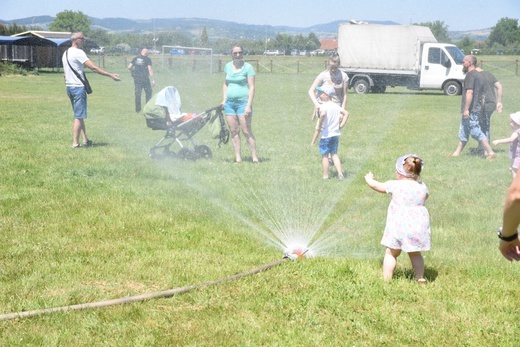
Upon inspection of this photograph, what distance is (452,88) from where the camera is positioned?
32.2m

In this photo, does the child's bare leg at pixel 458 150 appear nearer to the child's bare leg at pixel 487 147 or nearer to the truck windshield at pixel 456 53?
the child's bare leg at pixel 487 147

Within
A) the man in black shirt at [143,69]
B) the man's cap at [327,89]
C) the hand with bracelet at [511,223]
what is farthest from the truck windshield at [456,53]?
the hand with bracelet at [511,223]

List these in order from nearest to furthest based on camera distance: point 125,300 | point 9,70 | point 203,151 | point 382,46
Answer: point 125,300 → point 203,151 → point 382,46 → point 9,70

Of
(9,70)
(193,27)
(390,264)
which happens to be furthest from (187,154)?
(9,70)

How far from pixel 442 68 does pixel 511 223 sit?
101 feet

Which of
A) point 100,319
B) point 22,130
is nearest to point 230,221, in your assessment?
point 100,319

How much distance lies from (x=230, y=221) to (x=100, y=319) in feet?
9.96

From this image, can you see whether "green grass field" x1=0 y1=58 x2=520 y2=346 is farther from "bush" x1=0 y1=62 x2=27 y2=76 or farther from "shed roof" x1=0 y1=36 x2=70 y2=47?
"shed roof" x1=0 y1=36 x2=70 y2=47

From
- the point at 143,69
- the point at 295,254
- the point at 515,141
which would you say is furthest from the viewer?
the point at 143,69

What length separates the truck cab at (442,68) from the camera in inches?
1264

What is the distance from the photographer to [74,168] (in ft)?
36.2

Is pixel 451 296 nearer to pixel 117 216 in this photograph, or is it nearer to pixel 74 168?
pixel 117 216

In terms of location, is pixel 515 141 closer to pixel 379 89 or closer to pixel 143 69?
pixel 143 69

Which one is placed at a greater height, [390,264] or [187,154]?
[390,264]
